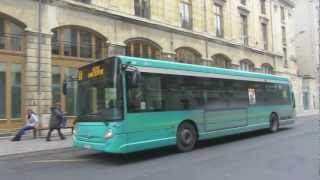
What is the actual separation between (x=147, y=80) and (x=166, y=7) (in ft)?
53.3

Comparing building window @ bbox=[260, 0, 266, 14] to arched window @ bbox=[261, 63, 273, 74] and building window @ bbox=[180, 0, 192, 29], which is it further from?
building window @ bbox=[180, 0, 192, 29]

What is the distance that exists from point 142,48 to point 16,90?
9007mm

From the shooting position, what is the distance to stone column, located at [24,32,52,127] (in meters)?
18.5

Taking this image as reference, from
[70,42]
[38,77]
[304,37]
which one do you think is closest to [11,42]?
[38,77]

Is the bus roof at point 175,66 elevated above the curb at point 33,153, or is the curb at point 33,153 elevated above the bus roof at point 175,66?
the bus roof at point 175,66

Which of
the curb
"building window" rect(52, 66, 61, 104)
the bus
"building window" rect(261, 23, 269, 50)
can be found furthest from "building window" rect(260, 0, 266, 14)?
the curb

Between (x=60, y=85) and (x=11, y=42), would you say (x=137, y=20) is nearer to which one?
(x=60, y=85)

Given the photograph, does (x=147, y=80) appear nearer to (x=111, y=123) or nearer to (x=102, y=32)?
(x=111, y=123)

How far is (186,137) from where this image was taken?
12.9 m

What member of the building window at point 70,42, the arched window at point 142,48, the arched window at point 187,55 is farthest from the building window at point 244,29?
the building window at point 70,42

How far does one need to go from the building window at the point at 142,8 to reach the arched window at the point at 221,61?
27.5 ft

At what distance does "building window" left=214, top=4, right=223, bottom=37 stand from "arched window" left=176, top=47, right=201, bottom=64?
3.72 metres

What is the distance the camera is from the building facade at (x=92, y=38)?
18281mm

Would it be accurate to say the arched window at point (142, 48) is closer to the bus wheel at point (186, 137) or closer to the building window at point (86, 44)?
the building window at point (86, 44)
